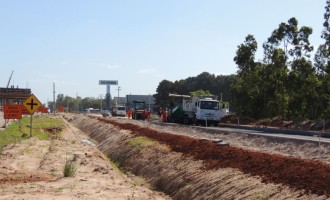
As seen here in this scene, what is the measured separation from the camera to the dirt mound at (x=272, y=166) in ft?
39.0

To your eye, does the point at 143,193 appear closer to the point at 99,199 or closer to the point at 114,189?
the point at 114,189

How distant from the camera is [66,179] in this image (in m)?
16.2

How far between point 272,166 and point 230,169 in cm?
147

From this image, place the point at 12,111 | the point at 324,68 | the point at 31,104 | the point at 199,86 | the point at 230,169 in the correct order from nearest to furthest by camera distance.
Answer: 1. the point at 230,169
2. the point at 31,104
3. the point at 12,111
4. the point at 324,68
5. the point at 199,86

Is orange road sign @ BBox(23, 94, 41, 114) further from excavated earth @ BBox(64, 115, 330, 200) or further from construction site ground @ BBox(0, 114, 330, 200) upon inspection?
excavated earth @ BBox(64, 115, 330, 200)

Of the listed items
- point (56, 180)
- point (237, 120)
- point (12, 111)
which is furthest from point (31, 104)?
point (237, 120)

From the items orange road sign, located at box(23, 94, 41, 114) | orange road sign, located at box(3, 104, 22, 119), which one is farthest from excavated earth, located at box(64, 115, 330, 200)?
orange road sign, located at box(3, 104, 22, 119)

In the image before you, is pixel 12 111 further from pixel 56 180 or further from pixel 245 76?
pixel 245 76

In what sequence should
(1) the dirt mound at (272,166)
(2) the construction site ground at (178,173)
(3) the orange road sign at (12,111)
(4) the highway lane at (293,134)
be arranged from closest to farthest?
(1) the dirt mound at (272,166) < (2) the construction site ground at (178,173) < (4) the highway lane at (293,134) < (3) the orange road sign at (12,111)

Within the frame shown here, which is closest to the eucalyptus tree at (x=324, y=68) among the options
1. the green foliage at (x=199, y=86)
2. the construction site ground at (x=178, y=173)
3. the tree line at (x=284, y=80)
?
the tree line at (x=284, y=80)

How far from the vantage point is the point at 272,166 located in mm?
14773

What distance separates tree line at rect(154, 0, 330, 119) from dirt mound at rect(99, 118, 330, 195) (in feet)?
102

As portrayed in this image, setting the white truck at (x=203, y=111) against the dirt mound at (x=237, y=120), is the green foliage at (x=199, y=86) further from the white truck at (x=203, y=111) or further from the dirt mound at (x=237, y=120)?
the white truck at (x=203, y=111)

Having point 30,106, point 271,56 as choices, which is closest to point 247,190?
point 30,106
